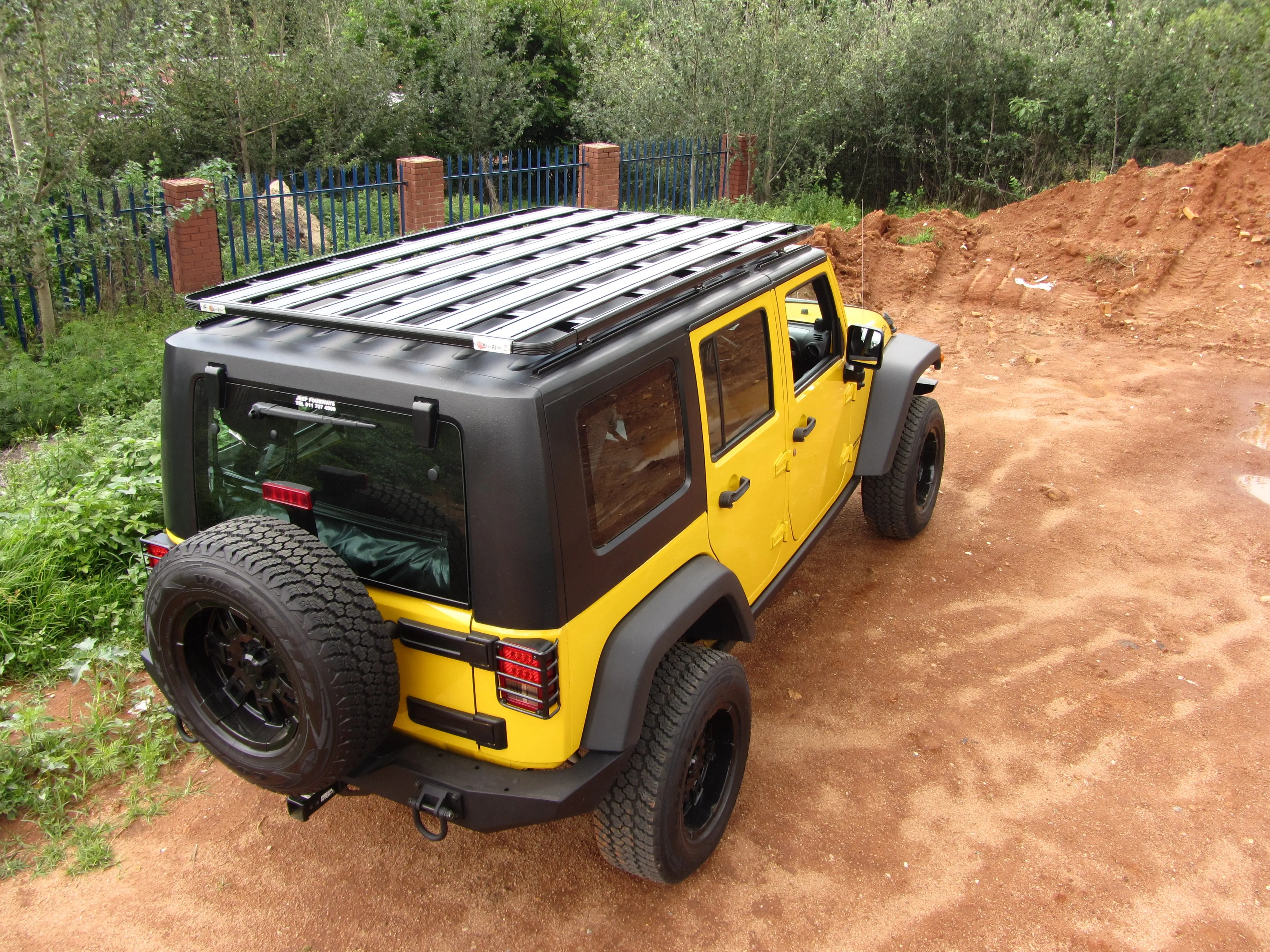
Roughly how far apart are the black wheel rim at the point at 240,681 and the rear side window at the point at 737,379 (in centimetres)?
165

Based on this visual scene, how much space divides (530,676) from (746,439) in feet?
4.83

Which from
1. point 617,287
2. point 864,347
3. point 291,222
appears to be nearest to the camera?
point 617,287

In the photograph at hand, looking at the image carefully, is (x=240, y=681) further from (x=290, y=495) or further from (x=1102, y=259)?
(x=1102, y=259)

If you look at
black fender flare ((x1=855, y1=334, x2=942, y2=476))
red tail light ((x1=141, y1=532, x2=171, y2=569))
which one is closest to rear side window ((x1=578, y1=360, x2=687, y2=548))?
red tail light ((x1=141, y1=532, x2=171, y2=569))

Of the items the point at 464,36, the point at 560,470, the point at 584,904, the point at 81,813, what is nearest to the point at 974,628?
the point at 584,904

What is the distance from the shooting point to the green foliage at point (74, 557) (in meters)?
4.42

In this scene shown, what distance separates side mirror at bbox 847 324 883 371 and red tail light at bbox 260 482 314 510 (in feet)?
9.47

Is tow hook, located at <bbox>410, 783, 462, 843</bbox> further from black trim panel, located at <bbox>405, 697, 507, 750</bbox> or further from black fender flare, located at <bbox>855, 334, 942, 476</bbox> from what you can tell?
black fender flare, located at <bbox>855, 334, 942, 476</bbox>

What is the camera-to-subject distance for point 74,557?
4742 millimetres

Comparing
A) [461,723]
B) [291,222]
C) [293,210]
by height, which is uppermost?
[293,210]

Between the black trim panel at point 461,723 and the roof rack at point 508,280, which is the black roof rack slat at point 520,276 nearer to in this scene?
the roof rack at point 508,280

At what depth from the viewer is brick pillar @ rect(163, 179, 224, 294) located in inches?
344

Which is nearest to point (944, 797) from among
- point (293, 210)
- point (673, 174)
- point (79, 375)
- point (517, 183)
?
point (79, 375)

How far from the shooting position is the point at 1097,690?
4477mm
